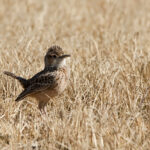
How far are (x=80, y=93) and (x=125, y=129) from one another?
4.73 feet

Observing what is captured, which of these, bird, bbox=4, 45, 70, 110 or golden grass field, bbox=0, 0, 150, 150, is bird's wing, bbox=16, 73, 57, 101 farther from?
golden grass field, bbox=0, 0, 150, 150

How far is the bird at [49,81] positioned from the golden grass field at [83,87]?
18 cm

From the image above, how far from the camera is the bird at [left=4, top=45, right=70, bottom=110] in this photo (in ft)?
19.7

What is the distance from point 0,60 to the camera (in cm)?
724

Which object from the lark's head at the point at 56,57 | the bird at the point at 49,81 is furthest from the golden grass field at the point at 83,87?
the lark's head at the point at 56,57

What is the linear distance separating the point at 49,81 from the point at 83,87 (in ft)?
2.30

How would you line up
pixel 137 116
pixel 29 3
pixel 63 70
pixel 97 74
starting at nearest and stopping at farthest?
pixel 137 116, pixel 63 70, pixel 97 74, pixel 29 3

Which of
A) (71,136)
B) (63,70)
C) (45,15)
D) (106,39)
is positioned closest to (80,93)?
(63,70)

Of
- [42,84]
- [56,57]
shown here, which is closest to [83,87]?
[56,57]

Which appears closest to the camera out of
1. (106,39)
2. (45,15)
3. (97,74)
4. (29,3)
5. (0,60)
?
(97,74)

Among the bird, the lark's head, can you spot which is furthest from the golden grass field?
the lark's head

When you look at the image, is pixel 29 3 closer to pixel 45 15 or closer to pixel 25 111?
pixel 45 15

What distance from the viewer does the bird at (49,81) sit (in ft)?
19.7

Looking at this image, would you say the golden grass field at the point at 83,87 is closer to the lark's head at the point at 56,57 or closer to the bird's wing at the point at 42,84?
the bird's wing at the point at 42,84
